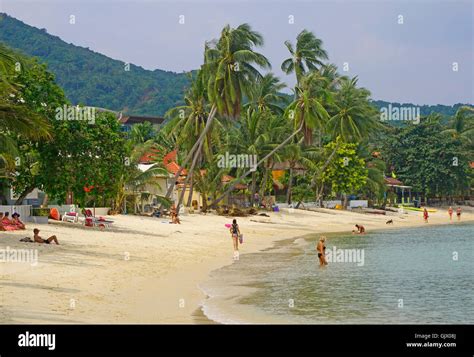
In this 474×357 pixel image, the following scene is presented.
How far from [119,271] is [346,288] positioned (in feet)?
22.7

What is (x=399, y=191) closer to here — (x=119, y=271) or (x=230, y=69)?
(x=230, y=69)

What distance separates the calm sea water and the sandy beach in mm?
1047

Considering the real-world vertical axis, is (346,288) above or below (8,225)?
below

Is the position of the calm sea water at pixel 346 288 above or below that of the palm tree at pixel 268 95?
below

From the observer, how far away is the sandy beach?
15.4 meters

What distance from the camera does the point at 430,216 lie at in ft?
261

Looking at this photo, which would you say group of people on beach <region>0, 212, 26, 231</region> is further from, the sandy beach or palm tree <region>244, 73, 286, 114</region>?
palm tree <region>244, 73, 286, 114</region>

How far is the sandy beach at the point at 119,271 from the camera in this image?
15.4 m

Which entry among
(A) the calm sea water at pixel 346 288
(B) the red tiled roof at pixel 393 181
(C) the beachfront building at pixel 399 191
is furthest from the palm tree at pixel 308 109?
(B) the red tiled roof at pixel 393 181

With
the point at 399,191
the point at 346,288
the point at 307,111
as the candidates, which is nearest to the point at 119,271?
the point at 346,288

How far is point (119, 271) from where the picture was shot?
74.0 ft

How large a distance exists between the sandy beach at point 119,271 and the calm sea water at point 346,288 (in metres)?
1.05

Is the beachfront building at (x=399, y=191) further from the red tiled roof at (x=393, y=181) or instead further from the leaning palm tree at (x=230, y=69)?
the leaning palm tree at (x=230, y=69)
